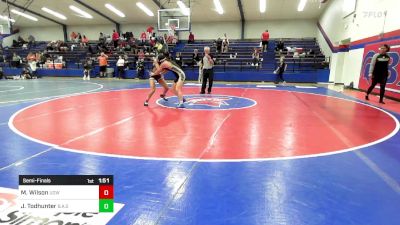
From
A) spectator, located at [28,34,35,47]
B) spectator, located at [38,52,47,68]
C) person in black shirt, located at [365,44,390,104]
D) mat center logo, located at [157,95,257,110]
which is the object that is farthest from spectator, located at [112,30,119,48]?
A: person in black shirt, located at [365,44,390,104]

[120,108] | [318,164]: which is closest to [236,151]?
[318,164]

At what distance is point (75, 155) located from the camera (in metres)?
4.12

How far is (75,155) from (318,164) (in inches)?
133

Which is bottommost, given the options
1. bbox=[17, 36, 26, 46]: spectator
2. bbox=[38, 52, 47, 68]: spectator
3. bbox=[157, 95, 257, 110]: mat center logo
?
bbox=[157, 95, 257, 110]: mat center logo

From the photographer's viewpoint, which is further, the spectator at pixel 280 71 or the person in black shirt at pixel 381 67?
the spectator at pixel 280 71

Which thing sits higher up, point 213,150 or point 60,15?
point 60,15

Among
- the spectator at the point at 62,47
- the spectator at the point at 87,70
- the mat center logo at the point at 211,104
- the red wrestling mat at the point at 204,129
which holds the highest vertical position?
the spectator at the point at 62,47

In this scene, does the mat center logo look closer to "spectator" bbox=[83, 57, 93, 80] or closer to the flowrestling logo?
the flowrestling logo

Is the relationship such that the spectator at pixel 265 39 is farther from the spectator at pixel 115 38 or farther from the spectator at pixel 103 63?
the spectator at pixel 115 38

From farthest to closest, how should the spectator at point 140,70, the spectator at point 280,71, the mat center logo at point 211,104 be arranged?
the spectator at point 140,70 < the spectator at point 280,71 < the mat center logo at point 211,104

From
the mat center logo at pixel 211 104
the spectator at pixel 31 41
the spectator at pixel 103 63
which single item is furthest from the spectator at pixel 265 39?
the spectator at pixel 31 41

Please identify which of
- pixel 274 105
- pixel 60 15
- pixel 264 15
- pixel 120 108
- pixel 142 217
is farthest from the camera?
pixel 60 15

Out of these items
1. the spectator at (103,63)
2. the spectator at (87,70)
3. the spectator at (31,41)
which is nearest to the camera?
the spectator at (103,63)

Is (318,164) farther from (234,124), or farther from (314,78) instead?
(314,78)
